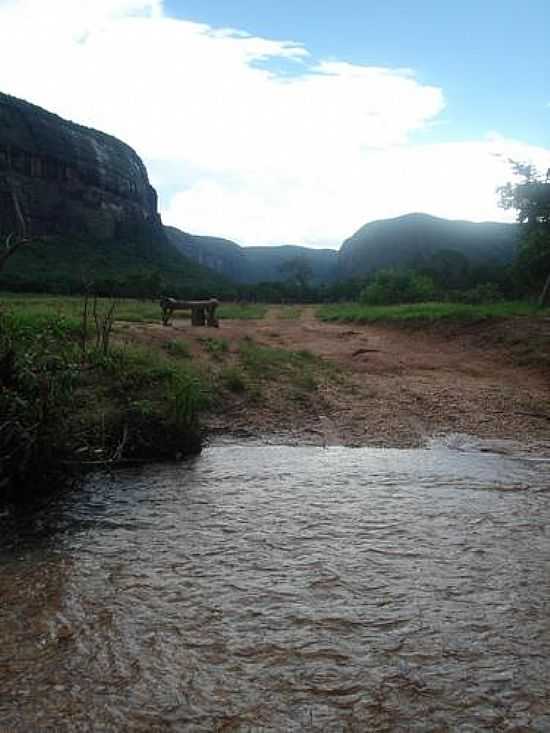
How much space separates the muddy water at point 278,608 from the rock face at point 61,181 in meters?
110

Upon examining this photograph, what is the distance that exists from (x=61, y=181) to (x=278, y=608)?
133 metres

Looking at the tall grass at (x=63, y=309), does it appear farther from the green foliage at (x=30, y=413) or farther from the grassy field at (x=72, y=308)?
the green foliage at (x=30, y=413)

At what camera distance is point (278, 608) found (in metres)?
3.80

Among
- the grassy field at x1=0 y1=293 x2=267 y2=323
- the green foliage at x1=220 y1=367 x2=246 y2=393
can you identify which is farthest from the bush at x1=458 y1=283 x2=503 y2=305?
the green foliage at x1=220 y1=367 x2=246 y2=393

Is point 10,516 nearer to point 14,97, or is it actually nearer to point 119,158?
point 14,97

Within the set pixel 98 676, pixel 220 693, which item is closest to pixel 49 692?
pixel 98 676

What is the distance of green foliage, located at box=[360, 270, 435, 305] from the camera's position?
3203 cm

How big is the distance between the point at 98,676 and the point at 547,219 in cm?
2384

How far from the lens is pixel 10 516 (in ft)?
17.1

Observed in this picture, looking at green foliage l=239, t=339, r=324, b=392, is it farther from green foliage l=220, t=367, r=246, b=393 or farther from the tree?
the tree

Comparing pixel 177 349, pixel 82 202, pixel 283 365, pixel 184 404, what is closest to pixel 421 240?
pixel 82 202

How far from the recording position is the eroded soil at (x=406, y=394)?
28.5 feet

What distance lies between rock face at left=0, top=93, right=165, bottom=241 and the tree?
3801 inches

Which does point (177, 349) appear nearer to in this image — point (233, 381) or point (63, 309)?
point (233, 381)
